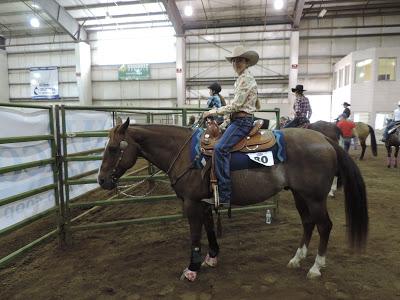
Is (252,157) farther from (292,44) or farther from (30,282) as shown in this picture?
(292,44)

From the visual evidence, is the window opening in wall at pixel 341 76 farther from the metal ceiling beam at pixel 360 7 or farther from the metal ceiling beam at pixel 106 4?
the metal ceiling beam at pixel 106 4

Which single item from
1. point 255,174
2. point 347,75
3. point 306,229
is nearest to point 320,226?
point 306,229

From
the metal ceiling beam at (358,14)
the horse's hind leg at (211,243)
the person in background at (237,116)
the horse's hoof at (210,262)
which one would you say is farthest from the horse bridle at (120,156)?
the metal ceiling beam at (358,14)

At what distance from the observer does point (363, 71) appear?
59.1ft

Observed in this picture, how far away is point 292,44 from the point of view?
17578 millimetres

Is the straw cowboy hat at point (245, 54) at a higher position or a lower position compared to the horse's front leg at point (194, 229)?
higher

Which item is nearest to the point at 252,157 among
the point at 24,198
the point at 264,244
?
the point at 264,244

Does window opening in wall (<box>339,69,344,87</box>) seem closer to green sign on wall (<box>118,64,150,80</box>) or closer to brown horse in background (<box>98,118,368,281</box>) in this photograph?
green sign on wall (<box>118,64,150,80</box>)

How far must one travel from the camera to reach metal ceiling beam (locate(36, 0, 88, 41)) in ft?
53.0

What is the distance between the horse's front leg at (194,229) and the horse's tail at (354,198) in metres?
1.57

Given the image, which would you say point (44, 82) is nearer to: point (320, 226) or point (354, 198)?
point (320, 226)

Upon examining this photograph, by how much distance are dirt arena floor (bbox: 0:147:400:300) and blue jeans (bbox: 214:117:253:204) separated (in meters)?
0.93

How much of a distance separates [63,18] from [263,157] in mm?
19125

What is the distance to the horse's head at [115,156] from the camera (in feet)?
9.36
